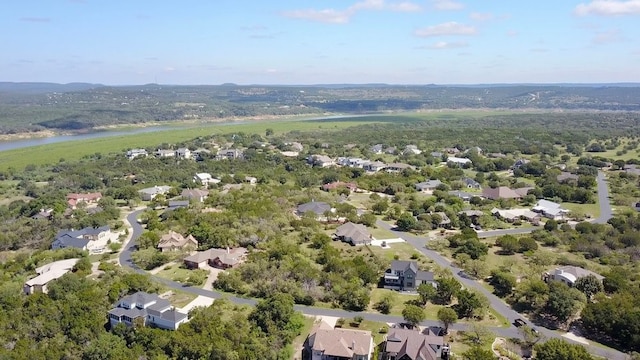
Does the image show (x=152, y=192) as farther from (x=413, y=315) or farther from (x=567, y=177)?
(x=567, y=177)

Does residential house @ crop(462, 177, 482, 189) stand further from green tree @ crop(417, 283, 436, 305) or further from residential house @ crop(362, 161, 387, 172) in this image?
green tree @ crop(417, 283, 436, 305)

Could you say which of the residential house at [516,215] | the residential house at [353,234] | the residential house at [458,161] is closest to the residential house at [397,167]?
the residential house at [458,161]

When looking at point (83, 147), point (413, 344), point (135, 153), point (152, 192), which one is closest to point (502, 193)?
point (413, 344)

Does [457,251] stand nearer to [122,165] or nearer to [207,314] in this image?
[207,314]

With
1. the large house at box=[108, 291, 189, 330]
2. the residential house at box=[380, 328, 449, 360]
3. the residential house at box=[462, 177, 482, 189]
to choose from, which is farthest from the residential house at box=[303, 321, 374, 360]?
the residential house at box=[462, 177, 482, 189]

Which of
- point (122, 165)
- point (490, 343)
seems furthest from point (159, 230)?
point (122, 165)

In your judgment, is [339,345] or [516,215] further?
[516,215]
